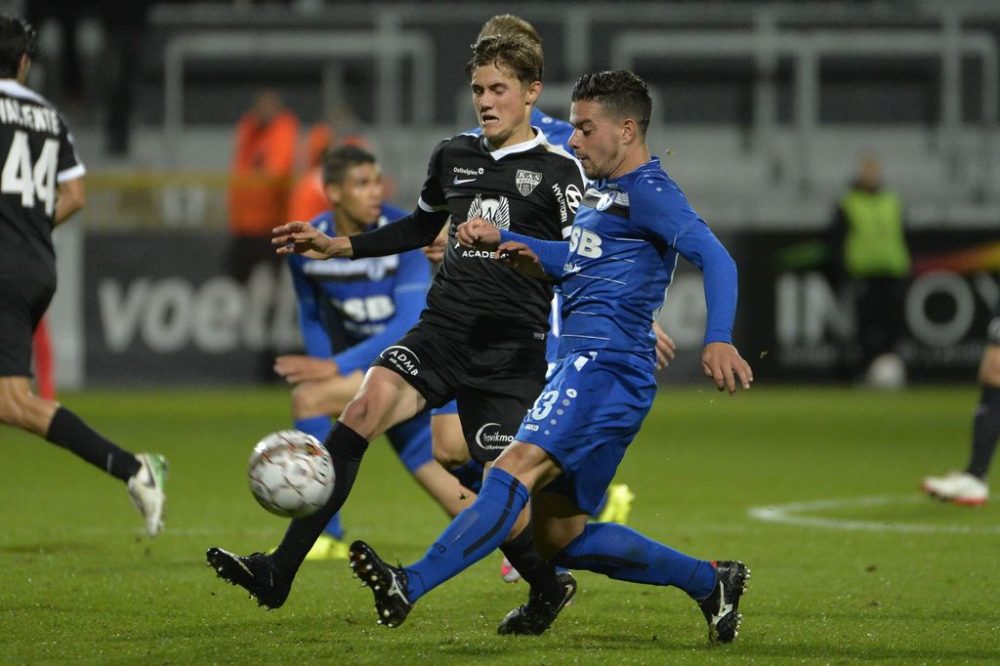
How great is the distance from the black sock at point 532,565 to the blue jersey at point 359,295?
7.23 ft

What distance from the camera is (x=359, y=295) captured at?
7930 millimetres

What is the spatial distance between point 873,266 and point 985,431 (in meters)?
8.86

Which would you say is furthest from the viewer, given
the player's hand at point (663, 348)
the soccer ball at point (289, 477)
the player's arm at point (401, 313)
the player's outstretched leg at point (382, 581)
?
the player's arm at point (401, 313)

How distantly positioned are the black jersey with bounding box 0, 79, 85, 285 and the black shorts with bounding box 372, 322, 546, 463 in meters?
2.15

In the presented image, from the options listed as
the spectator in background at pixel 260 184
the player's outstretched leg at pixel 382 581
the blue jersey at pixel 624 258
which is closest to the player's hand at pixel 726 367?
the blue jersey at pixel 624 258

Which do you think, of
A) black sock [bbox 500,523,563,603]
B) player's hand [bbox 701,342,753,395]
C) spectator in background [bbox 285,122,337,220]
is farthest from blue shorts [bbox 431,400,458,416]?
spectator in background [bbox 285,122,337,220]

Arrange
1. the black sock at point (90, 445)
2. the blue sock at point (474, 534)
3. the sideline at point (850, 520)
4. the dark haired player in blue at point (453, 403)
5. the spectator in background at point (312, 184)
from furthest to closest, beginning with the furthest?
1. the spectator in background at point (312, 184)
2. the sideline at point (850, 520)
3. the black sock at point (90, 445)
4. the dark haired player in blue at point (453, 403)
5. the blue sock at point (474, 534)

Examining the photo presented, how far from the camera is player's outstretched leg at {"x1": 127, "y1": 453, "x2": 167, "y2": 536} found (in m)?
7.01

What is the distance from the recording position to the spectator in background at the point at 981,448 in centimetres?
904

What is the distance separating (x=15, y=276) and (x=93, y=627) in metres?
2.18

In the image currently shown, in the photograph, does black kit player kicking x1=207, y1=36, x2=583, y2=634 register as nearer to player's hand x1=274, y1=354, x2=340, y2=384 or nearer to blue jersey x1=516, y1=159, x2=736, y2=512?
blue jersey x1=516, y1=159, x2=736, y2=512

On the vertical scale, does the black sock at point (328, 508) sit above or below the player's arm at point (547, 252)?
below

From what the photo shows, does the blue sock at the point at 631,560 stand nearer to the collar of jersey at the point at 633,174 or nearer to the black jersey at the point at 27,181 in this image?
the collar of jersey at the point at 633,174

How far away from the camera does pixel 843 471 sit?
1102cm
